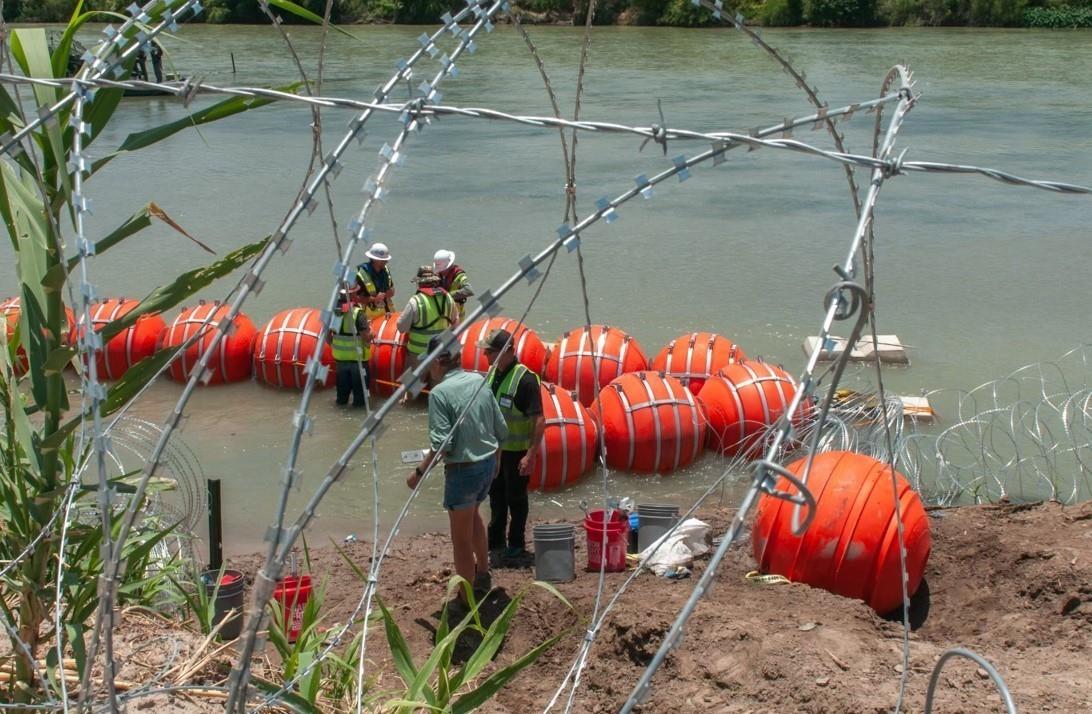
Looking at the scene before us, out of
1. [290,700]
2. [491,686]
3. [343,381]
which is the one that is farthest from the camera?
[343,381]

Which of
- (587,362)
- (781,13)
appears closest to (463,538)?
(587,362)

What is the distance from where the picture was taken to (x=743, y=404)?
10180 millimetres

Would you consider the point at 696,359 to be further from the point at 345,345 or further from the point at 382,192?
the point at 382,192

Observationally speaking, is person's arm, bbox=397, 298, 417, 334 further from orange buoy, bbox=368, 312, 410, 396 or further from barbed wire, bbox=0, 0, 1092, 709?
barbed wire, bbox=0, 0, 1092, 709

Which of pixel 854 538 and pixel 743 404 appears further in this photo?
pixel 743 404

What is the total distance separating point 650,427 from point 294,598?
4166mm

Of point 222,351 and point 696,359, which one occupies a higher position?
point 696,359

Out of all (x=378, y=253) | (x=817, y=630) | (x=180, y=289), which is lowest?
(x=817, y=630)

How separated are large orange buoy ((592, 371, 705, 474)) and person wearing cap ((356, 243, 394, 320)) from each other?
2666 mm

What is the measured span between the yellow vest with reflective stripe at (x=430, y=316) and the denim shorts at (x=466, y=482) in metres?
3.74

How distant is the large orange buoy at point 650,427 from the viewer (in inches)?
391

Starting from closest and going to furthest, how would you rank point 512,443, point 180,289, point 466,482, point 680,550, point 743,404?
point 180,289
point 466,482
point 680,550
point 512,443
point 743,404

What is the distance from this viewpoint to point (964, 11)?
5553 cm

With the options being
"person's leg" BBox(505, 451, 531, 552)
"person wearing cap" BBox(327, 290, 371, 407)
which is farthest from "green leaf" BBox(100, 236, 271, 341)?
"person wearing cap" BBox(327, 290, 371, 407)
